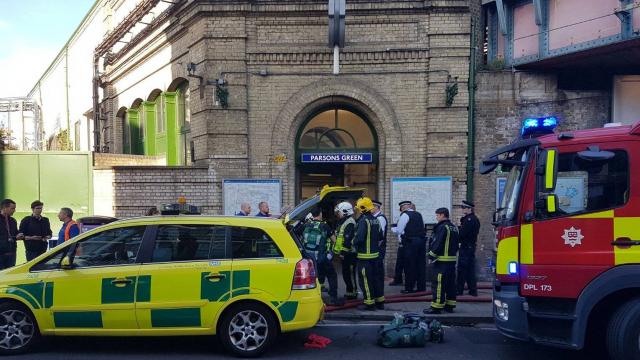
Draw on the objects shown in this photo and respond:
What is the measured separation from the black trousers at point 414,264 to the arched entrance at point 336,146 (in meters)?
2.20

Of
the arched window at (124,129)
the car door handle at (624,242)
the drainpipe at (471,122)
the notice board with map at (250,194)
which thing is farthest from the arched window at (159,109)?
the car door handle at (624,242)

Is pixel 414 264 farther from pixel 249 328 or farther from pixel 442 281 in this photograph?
pixel 249 328

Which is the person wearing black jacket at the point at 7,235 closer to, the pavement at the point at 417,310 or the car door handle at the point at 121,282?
the car door handle at the point at 121,282

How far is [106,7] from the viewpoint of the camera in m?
17.3

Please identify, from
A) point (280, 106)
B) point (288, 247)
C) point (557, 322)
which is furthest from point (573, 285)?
point (280, 106)

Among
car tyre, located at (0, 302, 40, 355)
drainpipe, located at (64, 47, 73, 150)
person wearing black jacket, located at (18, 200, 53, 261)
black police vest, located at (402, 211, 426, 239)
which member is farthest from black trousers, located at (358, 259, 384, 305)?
drainpipe, located at (64, 47, 73, 150)

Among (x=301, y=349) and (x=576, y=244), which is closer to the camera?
(x=576, y=244)

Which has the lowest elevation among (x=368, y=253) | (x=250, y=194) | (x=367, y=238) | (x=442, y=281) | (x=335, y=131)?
(x=442, y=281)

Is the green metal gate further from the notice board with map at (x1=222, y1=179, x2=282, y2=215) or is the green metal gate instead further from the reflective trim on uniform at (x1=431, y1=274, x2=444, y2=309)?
the reflective trim on uniform at (x1=431, y1=274, x2=444, y2=309)

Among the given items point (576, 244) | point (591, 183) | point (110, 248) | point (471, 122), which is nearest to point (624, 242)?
point (576, 244)

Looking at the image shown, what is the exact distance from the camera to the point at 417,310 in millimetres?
7969

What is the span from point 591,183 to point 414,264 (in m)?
4.65

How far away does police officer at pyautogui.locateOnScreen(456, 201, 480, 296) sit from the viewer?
8758 mm

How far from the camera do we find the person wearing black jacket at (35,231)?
8645 mm
